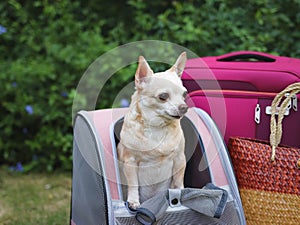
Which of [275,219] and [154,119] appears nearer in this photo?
[154,119]

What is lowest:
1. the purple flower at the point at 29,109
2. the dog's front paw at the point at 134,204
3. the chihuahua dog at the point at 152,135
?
the purple flower at the point at 29,109

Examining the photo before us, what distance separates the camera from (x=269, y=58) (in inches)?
83.7

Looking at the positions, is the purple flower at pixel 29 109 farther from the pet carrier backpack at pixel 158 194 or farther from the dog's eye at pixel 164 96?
the dog's eye at pixel 164 96

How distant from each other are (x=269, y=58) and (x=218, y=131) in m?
0.43

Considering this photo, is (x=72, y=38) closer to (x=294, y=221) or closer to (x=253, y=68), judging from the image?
(x=253, y=68)

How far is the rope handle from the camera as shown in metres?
1.84

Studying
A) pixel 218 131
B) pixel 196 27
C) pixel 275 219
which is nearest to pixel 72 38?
pixel 196 27

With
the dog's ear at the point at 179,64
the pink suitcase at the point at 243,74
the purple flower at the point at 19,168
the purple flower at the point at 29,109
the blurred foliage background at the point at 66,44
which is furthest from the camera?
the purple flower at the point at 19,168

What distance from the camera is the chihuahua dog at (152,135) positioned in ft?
5.47

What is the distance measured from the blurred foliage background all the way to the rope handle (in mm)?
955

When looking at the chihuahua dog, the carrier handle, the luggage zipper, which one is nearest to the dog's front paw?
the chihuahua dog

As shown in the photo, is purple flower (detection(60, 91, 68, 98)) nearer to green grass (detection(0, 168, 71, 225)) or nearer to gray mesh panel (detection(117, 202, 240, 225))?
green grass (detection(0, 168, 71, 225))

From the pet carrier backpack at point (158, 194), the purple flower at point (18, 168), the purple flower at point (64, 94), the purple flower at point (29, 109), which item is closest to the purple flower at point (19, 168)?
the purple flower at point (18, 168)

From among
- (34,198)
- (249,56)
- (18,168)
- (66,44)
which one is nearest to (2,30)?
(66,44)
